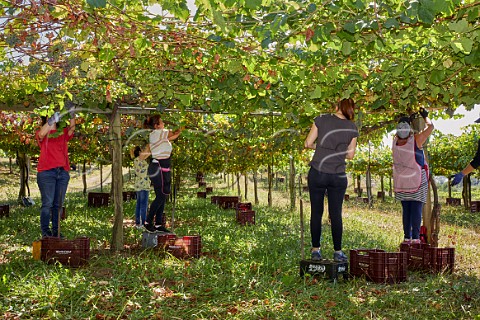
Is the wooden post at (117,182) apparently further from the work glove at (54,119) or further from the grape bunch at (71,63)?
the grape bunch at (71,63)

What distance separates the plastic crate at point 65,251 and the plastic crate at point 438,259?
4315 millimetres

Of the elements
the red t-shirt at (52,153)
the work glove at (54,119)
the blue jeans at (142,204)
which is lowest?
the blue jeans at (142,204)

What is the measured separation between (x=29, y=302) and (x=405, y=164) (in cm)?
471

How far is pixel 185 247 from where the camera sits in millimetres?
6730

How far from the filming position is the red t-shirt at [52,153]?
6590mm

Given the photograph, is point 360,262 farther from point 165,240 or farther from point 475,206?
point 475,206

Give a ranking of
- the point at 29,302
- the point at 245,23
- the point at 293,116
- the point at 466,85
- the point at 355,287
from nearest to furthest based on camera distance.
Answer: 1. the point at 245,23
2. the point at 29,302
3. the point at 355,287
4. the point at 466,85
5. the point at 293,116

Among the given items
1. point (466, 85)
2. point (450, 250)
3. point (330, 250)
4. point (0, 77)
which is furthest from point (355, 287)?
point (0, 77)

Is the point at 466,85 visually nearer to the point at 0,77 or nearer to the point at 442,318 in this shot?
the point at 442,318

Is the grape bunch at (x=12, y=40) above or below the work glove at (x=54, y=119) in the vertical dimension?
above

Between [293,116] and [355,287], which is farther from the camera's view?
[293,116]

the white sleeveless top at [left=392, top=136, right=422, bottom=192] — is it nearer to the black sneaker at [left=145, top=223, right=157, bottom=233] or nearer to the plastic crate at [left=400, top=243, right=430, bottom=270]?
the plastic crate at [left=400, top=243, right=430, bottom=270]

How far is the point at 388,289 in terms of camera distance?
5.34m

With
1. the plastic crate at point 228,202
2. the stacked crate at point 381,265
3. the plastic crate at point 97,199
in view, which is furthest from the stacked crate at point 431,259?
the plastic crate at point 97,199
